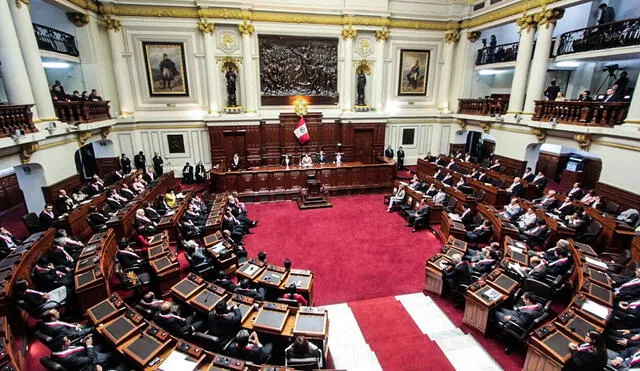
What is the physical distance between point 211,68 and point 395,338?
14710 mm

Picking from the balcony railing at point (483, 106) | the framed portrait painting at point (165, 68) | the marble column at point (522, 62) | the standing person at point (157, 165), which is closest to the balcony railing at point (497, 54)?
the marble column at point (522, 62)

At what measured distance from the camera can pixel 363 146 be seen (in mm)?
18016

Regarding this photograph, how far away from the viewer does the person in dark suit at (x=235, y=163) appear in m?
15.6

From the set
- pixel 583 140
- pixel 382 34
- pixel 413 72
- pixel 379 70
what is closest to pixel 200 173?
pixel 379 70

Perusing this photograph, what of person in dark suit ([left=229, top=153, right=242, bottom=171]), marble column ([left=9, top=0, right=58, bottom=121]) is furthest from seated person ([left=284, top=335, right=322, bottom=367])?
person in dark suit ([left=229, top=153, right=242, bottom=171])

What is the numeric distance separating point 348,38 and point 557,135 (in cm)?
1061

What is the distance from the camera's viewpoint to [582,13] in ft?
45.0

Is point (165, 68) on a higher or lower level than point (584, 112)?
higher

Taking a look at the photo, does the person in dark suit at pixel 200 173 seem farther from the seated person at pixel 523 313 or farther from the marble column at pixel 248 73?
the seated person at pixel 523 313

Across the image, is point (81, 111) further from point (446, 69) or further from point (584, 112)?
point (584, 112)

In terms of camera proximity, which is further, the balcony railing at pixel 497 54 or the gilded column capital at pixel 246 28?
the gilded column capital at pixel 246 28

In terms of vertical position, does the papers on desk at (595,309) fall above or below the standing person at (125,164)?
below

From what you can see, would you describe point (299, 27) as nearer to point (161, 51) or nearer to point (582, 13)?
point (161, 51)

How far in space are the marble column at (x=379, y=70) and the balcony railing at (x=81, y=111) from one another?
13.1 meters
